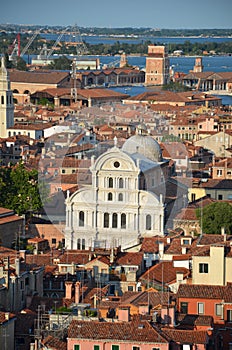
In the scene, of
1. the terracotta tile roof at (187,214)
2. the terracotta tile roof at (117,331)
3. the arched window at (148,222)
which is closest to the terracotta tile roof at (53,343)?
the terracotta tile roof at (117,331)

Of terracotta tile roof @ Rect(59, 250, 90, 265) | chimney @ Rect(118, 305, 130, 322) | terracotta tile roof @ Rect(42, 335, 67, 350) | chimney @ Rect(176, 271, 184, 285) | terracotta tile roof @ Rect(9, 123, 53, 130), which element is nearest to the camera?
terracotta tile roof @ Rect(42, 335, 67, 350)

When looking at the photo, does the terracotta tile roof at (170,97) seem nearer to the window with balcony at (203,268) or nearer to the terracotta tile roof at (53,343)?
the window with balcony at (203,268)

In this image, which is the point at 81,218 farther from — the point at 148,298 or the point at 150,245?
the point at 148,298

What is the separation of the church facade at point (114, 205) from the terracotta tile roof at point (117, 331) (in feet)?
25.4

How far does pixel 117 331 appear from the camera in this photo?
8.98 m

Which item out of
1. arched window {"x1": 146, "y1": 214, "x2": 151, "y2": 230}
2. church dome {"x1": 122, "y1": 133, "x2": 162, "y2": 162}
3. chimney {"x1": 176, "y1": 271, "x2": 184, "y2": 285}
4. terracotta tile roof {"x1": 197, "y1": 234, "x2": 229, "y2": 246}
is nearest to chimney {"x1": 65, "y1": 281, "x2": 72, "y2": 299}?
chimney {"x1": 176, "y1": 271, "x2": 184, "y2": 285}

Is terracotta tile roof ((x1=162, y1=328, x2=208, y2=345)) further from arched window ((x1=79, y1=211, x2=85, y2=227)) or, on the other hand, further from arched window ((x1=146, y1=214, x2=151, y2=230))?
arched window ((x1=79, y1=211, x2=85, y2=227))

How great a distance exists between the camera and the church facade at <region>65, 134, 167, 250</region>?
17.0m

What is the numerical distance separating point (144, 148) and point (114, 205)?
63.7 inches

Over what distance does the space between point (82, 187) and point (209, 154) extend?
7244 millimetres

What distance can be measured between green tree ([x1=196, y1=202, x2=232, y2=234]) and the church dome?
7.97 feet

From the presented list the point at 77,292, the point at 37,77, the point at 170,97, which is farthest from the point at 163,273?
the point at 37,77

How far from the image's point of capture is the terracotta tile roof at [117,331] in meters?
8.86

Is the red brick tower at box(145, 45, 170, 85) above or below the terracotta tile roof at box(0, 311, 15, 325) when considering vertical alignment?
above
